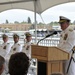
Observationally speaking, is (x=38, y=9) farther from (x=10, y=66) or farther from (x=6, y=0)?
(x=10, y=66)

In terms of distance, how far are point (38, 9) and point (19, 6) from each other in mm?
749

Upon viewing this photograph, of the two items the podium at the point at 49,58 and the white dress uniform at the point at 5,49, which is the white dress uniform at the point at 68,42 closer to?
the podium at the point at 49,58

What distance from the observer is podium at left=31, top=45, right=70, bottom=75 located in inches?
123

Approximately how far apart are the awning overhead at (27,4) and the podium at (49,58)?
3199mm

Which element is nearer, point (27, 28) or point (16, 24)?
point (27, 28)

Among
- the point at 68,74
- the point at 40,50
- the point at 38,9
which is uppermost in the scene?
the point at 38,9

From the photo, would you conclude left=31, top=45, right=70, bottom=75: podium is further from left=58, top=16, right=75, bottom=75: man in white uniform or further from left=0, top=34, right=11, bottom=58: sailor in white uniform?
left=0, top=34, right=11, bottom=58: sailor in white uniform

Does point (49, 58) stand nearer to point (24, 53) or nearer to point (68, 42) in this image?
point (68, 42)

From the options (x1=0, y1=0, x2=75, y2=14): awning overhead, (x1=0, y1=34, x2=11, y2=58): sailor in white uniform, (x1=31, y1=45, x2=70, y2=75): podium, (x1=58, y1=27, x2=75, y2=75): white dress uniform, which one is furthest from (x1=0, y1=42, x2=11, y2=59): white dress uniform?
(x1=31, y1=45, x2=70, y2=75): podium

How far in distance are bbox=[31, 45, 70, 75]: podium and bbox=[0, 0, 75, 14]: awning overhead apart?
3.20 m

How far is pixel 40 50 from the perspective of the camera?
3.27 meters

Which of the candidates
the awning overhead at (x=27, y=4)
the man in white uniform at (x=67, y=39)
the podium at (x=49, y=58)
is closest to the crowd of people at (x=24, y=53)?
the man in white uniform at (x=67, y=39)

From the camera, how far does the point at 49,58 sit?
3.13 meters

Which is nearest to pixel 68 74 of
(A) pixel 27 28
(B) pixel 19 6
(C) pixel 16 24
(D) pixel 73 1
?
(D) pixel 73 1
